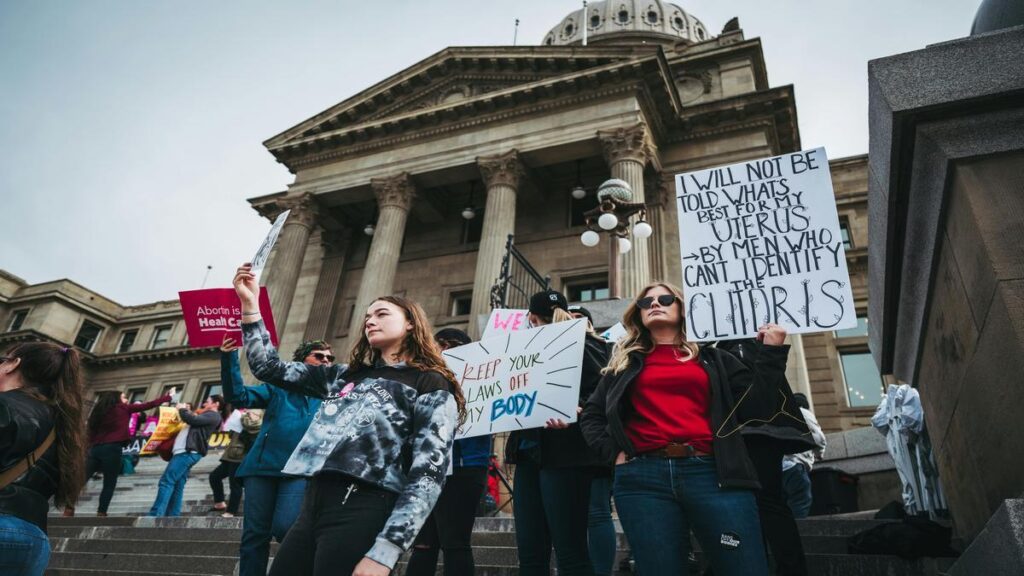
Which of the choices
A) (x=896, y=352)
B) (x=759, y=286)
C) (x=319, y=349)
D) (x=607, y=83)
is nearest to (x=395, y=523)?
(x=759, y=286)

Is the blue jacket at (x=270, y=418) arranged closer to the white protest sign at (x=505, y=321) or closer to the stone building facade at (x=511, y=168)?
the white protest sign at (x=505, y=321)

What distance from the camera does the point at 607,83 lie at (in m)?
20.3

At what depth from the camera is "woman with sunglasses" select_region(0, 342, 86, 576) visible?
8.54ft

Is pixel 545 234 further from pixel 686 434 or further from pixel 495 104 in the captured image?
pixel 686 434

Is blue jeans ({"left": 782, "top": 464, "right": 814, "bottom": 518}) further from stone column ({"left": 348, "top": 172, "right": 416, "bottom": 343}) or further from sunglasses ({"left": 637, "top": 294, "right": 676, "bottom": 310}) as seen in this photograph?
stone column ({"left": 348, "top": 172, "right": 416, "bottom": 343})

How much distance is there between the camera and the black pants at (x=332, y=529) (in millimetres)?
2217

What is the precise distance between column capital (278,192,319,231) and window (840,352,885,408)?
69.3ft

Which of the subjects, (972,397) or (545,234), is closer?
(972,397)

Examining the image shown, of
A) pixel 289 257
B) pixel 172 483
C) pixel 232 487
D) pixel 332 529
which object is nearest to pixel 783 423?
pixel 332 529

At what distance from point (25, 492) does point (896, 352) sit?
20.2 ft

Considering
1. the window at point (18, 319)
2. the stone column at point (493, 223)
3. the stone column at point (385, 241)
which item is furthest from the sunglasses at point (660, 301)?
the window at point (18, 319)

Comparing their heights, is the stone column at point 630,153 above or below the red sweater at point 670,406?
above

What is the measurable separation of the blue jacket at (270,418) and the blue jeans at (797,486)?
5.06 meters

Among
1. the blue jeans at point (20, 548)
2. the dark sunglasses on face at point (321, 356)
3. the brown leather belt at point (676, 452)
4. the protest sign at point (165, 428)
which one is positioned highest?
the protest sign at point (165, 428)
